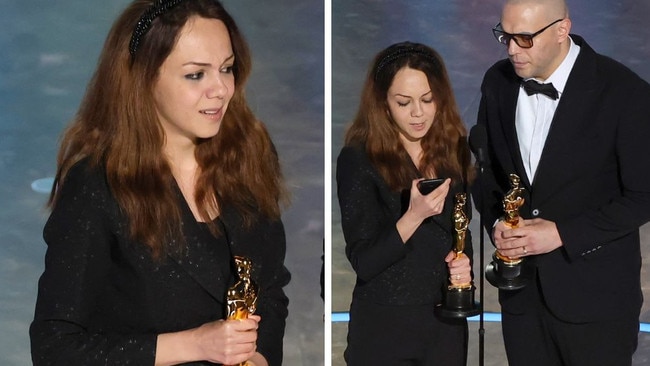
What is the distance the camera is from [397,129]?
10.2 ft

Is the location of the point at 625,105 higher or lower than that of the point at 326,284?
higher

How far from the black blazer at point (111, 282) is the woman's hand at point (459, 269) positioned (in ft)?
3.00

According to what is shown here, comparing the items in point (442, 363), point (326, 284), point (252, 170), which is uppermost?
point (252, 170)

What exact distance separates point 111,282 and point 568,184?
1426mm

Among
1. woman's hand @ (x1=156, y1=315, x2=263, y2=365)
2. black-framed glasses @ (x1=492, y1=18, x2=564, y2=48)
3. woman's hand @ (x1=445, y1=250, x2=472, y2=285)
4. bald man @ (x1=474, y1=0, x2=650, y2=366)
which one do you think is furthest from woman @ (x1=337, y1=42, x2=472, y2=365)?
woman's hand @ (x1=156, y1=315, x2=263, y2=365)

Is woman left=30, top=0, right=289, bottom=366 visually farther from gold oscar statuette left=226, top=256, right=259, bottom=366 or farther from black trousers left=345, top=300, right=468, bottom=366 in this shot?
black trousers left=345, top=300, right=468, bottom=366

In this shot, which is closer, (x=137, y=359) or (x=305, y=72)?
(x=137, y=359)

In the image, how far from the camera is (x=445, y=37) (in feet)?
11.1

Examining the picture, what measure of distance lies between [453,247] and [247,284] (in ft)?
3.31

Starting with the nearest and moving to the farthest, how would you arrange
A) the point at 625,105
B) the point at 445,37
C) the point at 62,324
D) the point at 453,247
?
1. the point at 62,324
2. the point at 625,105
3. the point at 453,247
4. the point at 445,37

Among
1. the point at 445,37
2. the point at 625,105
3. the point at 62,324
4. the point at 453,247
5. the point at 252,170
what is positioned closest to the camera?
the point at 62,324

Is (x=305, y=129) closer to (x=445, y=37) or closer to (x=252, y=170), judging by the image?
(x=445, y=37)

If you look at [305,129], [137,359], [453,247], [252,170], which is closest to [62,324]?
[137,359]

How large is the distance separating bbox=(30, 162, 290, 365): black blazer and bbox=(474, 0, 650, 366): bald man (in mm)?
A: 1043
